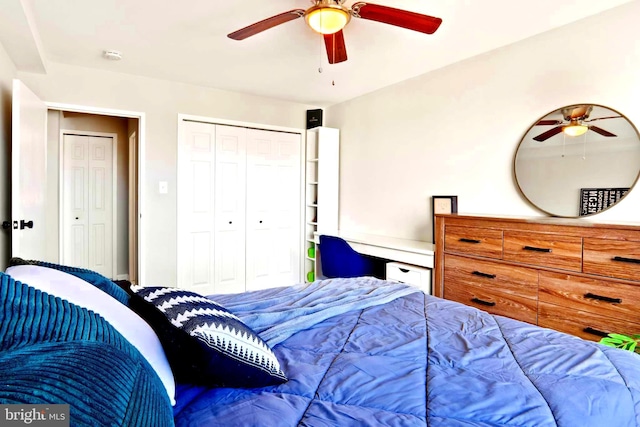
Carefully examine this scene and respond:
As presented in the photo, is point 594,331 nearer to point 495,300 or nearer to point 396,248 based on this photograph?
point 495,300

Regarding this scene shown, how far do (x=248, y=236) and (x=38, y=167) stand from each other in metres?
2.09

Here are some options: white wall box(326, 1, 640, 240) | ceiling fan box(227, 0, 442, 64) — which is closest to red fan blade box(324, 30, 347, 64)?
ceiling fan box(227, 0, 442, 64)

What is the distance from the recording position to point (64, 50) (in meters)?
2.92

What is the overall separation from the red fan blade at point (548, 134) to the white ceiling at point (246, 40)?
57cm

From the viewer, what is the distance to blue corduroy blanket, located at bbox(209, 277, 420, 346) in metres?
1.39

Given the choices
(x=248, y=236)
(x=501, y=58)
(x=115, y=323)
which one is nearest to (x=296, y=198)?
(x=248, y=236)

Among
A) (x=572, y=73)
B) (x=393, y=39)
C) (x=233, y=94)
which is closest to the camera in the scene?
(x=572, y=73)

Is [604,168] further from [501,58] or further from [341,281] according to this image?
[341,281]

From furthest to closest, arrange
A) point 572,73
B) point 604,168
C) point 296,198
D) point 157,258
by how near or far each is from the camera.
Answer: point 296,198
point 157,258
point 572,73
point 604,168

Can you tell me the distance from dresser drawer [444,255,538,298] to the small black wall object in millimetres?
2533

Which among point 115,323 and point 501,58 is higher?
point 501,58

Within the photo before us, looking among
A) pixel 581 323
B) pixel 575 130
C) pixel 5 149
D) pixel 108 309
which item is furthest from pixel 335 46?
pixel 5 149

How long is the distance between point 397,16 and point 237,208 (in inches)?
112

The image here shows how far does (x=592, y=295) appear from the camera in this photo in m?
1.96
